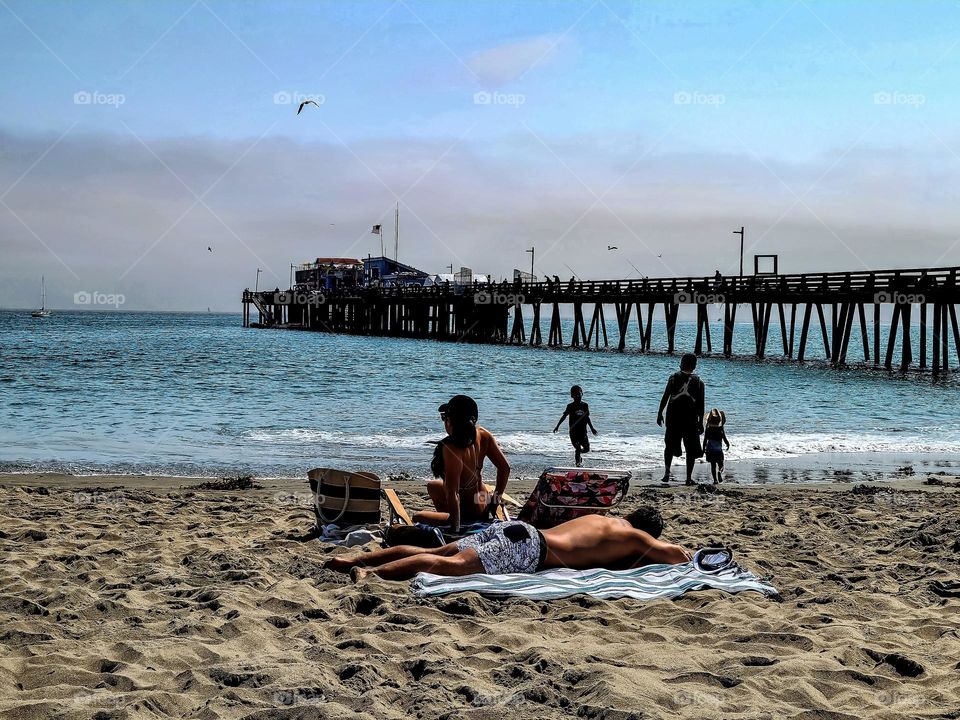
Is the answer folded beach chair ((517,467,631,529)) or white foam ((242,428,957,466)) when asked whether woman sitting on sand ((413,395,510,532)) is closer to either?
folded beach chair ((517,467,631,529))

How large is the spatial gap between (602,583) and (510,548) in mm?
513

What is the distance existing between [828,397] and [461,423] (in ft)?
57.1

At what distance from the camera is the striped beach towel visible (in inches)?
180

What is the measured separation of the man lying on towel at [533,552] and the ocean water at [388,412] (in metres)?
5.49

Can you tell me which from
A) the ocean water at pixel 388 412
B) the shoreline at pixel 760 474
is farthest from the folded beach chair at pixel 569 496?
the ocean water at pixel 388 412

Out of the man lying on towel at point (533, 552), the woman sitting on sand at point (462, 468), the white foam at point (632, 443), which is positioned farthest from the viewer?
the white foam at point (632, 443)

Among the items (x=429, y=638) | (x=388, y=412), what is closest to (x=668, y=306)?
(x=388, y=412)

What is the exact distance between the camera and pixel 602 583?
471 cm

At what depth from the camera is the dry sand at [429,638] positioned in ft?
10.5

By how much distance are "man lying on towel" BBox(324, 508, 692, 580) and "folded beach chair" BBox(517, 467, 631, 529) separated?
0.83ft

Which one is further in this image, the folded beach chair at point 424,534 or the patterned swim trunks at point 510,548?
the folded beach chair at point 424,534

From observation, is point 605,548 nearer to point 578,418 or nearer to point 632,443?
point 578,418

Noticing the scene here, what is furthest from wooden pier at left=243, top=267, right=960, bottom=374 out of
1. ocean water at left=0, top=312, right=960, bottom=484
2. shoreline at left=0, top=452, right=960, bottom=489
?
shoreline at left=0, top=452, right=960, bottom=489

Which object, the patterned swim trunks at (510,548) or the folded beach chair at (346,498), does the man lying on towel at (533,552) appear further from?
the folded beach chair at (346,498)
